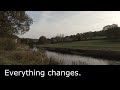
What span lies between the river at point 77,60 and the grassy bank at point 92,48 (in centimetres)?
12

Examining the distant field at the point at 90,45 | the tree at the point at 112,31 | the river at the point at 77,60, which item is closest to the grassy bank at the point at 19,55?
the river at the point at 77,60

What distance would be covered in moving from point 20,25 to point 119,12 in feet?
9.36

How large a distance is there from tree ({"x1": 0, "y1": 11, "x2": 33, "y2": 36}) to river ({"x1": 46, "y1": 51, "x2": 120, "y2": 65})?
1026 mm

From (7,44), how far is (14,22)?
0.67 m

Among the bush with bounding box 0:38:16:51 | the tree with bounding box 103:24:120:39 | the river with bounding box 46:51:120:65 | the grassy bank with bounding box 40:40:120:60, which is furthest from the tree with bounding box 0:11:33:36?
the tree with bounding box 103:24:120:39

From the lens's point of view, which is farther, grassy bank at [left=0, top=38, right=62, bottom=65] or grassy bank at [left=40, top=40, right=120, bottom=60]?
grassy bank at [left=40, top=40, right=120, bottom=60]

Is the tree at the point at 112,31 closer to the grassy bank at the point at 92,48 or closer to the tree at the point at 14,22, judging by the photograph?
the grassy bank at the point at 92,48

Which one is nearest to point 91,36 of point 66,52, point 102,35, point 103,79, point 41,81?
point 102,35

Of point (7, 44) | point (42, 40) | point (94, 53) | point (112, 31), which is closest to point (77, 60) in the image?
point (94, 53)

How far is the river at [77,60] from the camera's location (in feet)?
26.1

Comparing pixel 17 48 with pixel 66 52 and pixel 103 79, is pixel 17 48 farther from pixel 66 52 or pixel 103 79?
pixel 103 79

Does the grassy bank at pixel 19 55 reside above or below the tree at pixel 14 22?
below

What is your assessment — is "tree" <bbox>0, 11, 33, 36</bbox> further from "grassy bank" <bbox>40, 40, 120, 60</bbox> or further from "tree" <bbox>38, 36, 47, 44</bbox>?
"grassy bank" <bbox>40, 40, 120, 60</bbox>

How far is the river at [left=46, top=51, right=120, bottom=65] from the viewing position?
7.96 metres
